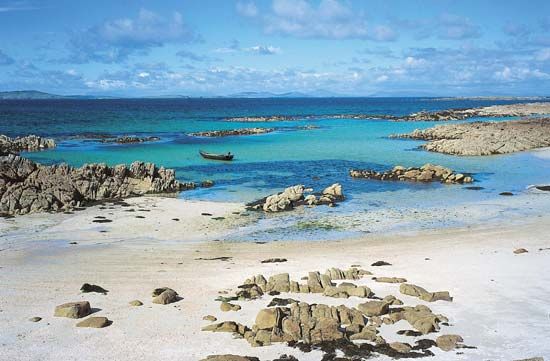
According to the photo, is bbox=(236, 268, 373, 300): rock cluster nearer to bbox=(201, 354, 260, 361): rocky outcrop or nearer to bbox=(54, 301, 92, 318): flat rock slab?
bbox=(201, 354, 260, 361): rocky outcrop

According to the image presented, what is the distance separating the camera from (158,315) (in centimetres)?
1402

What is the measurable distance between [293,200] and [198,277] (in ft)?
41.4

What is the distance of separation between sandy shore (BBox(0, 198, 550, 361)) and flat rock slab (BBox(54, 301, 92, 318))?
213mm

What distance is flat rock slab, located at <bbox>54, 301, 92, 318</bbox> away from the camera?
13711 millimetres

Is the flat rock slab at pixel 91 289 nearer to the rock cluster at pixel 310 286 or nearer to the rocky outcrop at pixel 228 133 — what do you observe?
the rock cluster at pixel 310 286

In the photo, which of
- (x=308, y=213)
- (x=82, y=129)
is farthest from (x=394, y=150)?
(x=82, y=129)

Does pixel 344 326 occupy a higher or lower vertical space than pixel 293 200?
lower

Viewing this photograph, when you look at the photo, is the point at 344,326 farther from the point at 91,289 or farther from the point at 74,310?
the point at 91,289

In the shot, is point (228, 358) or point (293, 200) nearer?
point (228, 358)

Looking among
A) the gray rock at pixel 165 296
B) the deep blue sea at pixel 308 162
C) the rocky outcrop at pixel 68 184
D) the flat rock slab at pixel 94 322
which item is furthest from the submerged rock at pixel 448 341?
the rocky outcrop at pixel 68 184

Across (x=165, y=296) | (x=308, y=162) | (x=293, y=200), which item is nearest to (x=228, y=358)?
(x=165, y=296)

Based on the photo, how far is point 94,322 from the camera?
43.6 feet

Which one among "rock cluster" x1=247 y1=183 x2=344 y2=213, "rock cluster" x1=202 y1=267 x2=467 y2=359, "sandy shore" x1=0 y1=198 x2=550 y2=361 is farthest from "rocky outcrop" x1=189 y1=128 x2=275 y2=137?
"rock cluster" x1=202 y1=267 x2=467 y2=359

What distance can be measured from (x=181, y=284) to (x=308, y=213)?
11.8 metres
